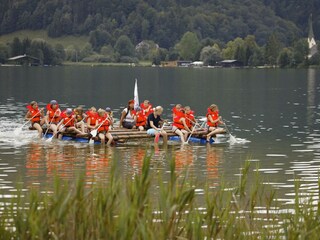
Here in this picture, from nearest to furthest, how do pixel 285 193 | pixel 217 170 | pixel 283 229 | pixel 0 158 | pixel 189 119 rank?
pixel 283 229
pixel 285 193
pixel 217 170
pixel 0 158
pixel 189 119

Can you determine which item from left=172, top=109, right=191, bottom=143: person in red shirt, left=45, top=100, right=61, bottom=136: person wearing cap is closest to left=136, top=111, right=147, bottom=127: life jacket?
left=172, top=109, right=191, bottom=143: person in red shirt

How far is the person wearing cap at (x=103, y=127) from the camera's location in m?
32.6

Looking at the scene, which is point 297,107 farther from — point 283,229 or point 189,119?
point 283,229

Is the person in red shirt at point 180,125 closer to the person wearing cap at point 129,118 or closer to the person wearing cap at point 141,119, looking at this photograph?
the person wearing cap at point 141,119

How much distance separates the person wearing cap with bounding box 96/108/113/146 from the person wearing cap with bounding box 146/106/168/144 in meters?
1.63

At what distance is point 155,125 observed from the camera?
3412cm

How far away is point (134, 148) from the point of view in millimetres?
32375

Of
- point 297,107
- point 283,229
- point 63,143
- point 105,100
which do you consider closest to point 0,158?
point 63,143

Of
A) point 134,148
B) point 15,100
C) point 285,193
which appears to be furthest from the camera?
point 15,100

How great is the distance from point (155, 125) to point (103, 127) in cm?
231

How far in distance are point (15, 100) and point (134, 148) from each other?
39.1 m

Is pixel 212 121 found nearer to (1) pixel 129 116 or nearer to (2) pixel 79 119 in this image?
(1) pixel 129 116

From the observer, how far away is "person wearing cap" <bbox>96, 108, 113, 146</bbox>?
107ft

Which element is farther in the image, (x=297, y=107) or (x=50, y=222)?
(x=297, y=107)
